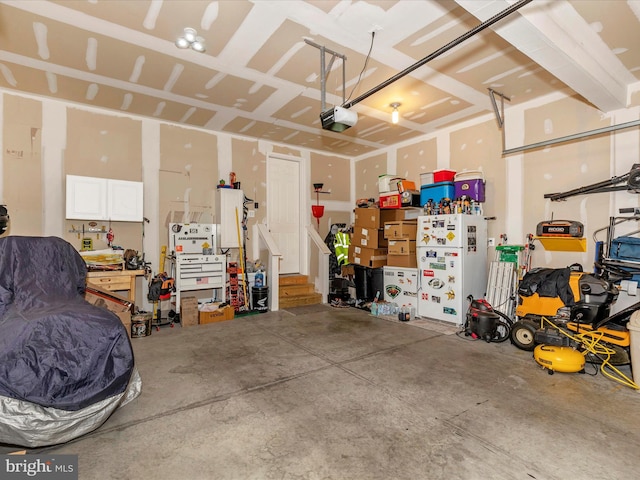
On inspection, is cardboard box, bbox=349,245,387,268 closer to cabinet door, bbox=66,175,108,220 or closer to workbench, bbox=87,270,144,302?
workbench, bbox=87,270,144,302

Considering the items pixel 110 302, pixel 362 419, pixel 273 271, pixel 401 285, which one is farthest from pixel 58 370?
pixel 401 285

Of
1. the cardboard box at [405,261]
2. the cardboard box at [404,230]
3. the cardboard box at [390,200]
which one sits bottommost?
the cardboard box at [405,261]

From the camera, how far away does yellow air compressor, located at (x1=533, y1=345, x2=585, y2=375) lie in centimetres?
303

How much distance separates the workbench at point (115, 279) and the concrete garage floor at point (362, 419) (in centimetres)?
111

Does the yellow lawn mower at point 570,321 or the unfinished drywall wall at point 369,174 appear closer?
the yellow lawn mower at point 570,321

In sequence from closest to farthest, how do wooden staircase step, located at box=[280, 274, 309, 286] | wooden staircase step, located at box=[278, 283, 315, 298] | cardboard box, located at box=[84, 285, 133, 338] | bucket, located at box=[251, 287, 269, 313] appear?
cardboard box, located at box=[84, 285, 133, 338] < bucket, located at box=[251, 287, 269, 313] < wooden staircase step, located at box=[278, 283, 315, 298] < wooden staircase step, located at box=[280, 274, 309, 286]

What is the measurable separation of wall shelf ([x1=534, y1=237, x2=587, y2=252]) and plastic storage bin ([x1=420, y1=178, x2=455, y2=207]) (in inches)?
55.6

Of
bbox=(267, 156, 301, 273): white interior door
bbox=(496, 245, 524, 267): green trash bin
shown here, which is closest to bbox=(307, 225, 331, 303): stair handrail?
bbox=(267, 156, 301, 273): white interior door

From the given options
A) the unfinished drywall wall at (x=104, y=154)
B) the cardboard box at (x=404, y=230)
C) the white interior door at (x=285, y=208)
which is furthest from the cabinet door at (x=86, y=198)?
the cardboard box at (x=404, y=230)

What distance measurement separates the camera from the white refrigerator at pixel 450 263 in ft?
15.4

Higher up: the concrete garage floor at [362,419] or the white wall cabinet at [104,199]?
the white wall cabinet at [104,199]

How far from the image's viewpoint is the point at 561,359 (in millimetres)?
3053

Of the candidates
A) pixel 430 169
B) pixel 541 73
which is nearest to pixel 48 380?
pixel 541 73

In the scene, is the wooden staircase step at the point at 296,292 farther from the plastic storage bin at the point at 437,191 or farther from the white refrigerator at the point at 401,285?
the plastic storage bin at the point at 437,191
